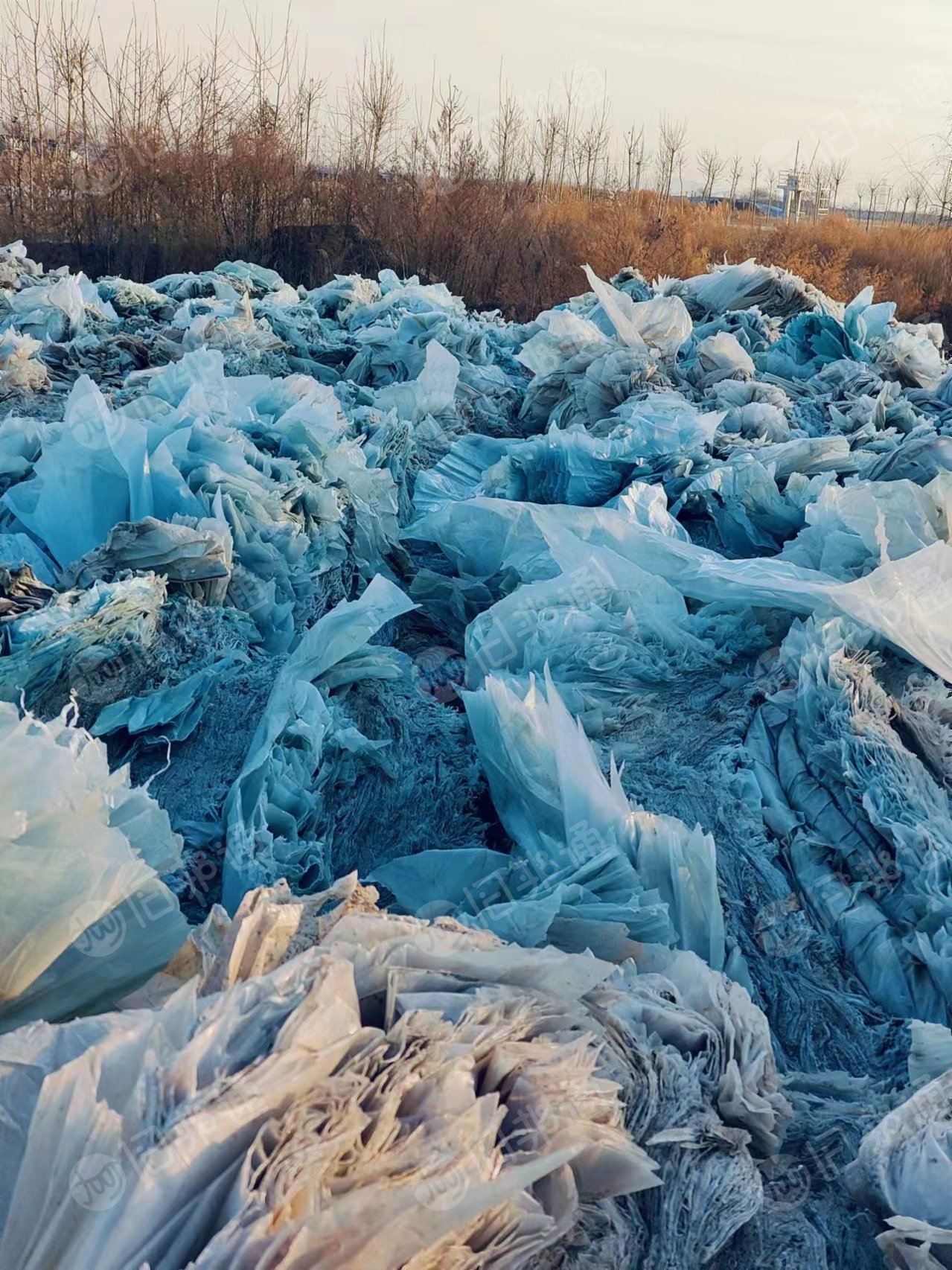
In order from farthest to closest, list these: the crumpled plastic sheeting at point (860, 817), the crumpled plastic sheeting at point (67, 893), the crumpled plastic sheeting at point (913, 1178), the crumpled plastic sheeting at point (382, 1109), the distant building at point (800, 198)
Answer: the distant building at point (800, 198), the crumpled plastic sheeting at point (860, 817), the crumpled plastic sheeting at point (67, 893), the crumpled plastic sheeting at point (913, 1178), the crumpled plastic sheeting at point (382, 1109)

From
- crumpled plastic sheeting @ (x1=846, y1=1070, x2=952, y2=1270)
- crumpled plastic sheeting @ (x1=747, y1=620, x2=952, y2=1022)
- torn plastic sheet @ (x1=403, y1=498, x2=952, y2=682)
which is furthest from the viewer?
torn plastic sheet @ (x1=403, y1=498, x2=952, y2=682)

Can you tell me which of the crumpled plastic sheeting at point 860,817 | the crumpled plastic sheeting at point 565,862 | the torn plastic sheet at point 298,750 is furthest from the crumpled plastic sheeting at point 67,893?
the crumpled plastic sheeting at point 860,817

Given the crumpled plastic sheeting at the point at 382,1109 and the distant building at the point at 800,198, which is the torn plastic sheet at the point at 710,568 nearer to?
the crumpled plastic sheeting at the point at 382,1109

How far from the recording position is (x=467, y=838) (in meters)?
2.13

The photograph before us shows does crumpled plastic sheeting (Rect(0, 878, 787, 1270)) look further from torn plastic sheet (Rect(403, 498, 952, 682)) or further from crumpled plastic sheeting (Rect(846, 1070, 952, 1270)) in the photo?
torn plastic sheet (Rect(403, 498, 952, 682))

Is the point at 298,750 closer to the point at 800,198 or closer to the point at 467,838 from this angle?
the point at 467,838

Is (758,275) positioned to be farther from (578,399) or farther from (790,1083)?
(790,1083)

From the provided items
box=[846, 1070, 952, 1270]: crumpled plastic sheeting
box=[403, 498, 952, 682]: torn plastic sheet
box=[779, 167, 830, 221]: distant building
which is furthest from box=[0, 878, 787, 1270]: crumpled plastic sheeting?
box=[779, 167, 830, 221]: distant building

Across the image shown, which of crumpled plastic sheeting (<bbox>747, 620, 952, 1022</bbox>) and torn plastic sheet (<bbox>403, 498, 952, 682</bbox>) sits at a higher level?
torn plastic sheet (<bbox>403, 498, 952, 682</bbox>)

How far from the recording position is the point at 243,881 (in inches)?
70.5

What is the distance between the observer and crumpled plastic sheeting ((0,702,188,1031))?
Result: 1337 millimetres

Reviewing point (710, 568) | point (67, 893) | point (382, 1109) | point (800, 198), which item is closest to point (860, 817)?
point (710, 568)

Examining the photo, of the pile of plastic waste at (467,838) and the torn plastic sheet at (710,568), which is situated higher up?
the torn plastic sheet at (710,568)

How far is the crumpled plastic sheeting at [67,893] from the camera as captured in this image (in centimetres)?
134
